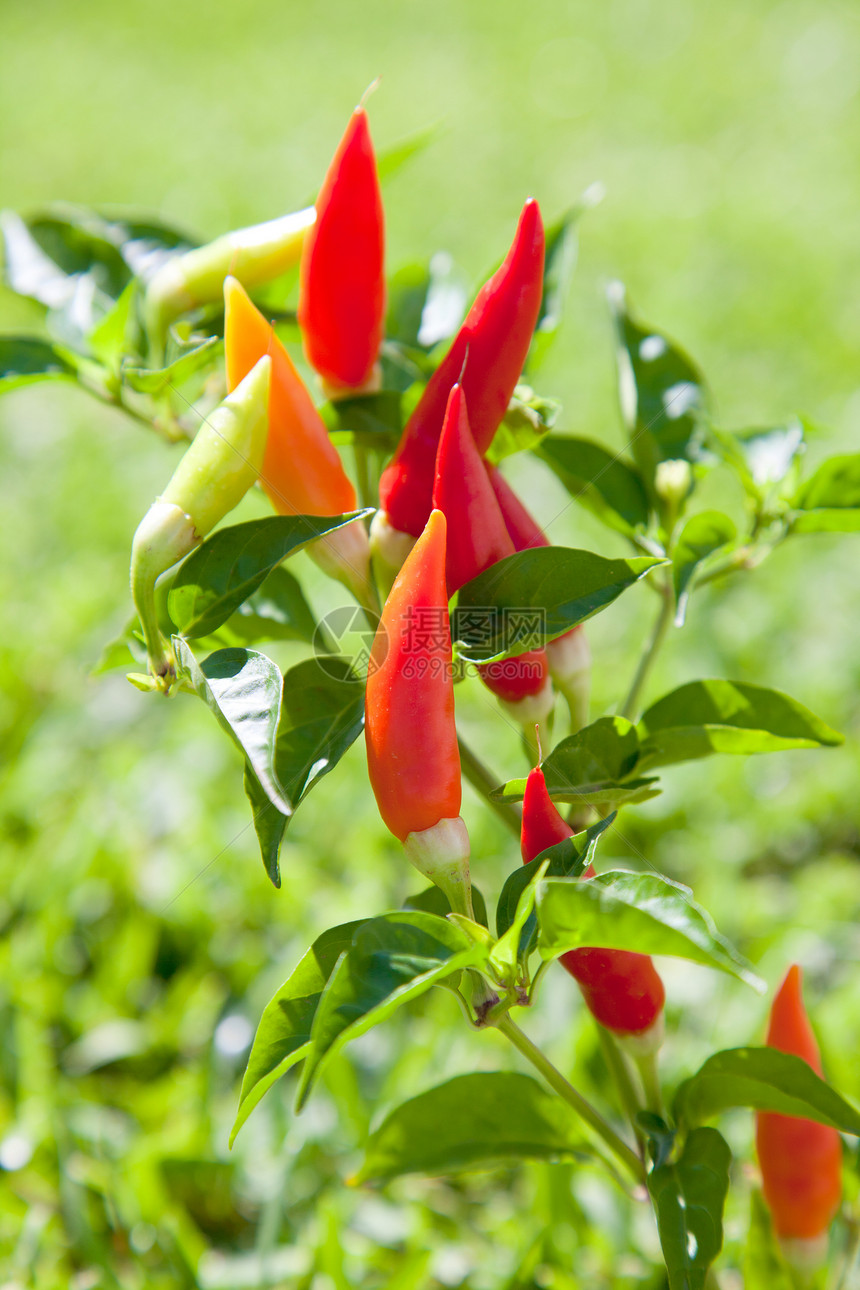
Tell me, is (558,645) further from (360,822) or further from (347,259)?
(360,822)

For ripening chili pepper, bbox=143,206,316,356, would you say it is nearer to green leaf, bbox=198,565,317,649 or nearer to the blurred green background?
green leaf, bbox=198,565,317,649

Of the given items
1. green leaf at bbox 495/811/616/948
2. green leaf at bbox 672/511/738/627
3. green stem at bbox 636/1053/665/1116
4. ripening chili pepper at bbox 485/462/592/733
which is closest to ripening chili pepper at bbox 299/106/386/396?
ripening chili pepper at bbox 485/462/592/733

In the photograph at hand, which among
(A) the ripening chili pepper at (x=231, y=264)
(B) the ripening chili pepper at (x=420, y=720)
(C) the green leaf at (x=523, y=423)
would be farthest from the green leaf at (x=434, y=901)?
(A) the ripening chili pepper at (x=231, y=264)

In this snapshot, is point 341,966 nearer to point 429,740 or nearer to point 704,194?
point 429,740

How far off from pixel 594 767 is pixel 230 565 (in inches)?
10.6

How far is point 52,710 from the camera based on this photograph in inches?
83.6

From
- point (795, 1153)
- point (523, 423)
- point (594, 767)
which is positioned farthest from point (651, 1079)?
point (523, 423)

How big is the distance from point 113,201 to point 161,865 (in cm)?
361

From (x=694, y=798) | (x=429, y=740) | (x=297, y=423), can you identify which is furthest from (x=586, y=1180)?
(x=297, y=423)

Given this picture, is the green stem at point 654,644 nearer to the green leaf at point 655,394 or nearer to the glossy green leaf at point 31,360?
the green leaf at point 655,394

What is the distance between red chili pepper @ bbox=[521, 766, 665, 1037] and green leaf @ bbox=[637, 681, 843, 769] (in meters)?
0.09

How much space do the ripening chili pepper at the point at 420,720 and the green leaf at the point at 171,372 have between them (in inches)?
8.7

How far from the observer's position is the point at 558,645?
76 centimetres

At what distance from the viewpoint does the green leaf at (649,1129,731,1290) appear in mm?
683
